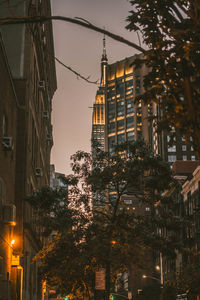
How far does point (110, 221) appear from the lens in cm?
3075

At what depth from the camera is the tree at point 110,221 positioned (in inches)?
1106

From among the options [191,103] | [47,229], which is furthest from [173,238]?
[191,103]

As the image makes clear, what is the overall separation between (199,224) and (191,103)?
5924 centimetres

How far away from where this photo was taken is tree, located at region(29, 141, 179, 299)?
92.2 feet

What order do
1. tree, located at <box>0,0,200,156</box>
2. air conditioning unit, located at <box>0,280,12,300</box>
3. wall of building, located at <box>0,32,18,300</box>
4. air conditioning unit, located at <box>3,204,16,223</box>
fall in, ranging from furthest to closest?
air conditioning unit, located at <box>3,204,16,223</box> < wall of building, located at <box>0,32,18,300</box> < air conditioning unit, located at <box>0,280,12,300</box> < tree, located at <box>0,0,200,156</box>

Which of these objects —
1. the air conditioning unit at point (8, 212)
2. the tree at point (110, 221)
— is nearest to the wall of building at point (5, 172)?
the air conditioning unit at point (8, 212)

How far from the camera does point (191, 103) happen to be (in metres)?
7.19

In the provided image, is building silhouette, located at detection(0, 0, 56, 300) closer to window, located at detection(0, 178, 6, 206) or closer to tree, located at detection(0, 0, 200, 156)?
window, located at detection(0, 178, 6, 206)

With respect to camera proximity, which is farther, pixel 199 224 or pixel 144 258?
pixel 199 224

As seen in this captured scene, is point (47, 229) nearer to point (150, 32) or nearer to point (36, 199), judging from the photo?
point (36, 199)

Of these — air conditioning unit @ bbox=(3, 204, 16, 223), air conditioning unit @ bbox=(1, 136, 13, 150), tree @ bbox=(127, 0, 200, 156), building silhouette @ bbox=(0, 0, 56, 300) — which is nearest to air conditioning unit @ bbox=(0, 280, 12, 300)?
building silhouette @ bbox=(0, 0, 56, 300)

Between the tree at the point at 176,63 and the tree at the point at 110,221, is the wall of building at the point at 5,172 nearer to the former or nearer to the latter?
the tree at the point at 110,221

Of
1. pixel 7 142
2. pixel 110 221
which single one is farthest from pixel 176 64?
pixel 110 221

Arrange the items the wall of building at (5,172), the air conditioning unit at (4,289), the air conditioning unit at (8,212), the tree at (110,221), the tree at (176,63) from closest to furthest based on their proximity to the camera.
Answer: the tree at (176,63), the air conditioning unit at (4,289), the wall of building at (5,172), the air conditioning unit at (8,212), the tree at (110,221)
